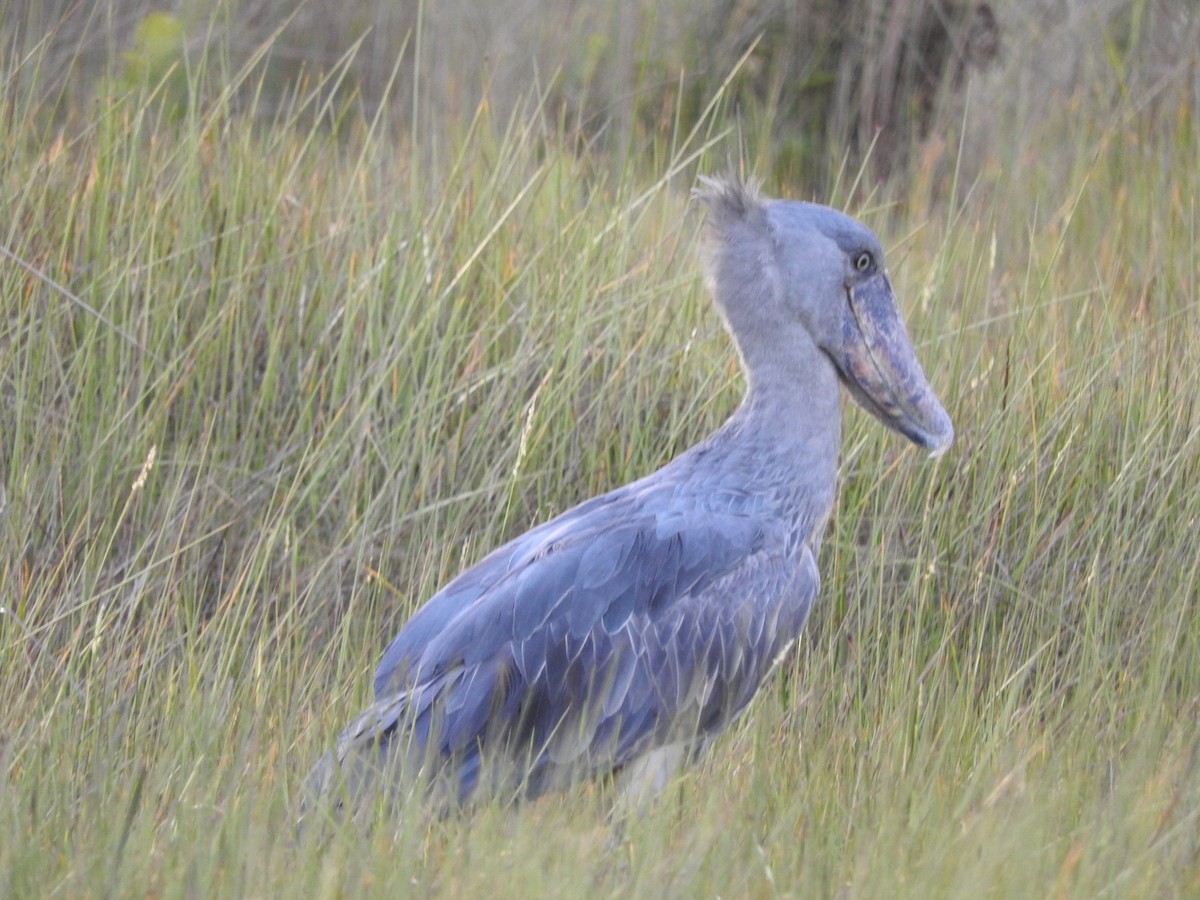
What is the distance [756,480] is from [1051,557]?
907 millimetres

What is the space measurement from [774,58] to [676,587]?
4.87m

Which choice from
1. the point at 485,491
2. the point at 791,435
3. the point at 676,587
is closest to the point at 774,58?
the point at 485,491

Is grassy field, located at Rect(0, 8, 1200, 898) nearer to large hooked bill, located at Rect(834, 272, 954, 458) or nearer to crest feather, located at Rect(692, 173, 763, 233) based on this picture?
large hooked bill, located at Rect(834, 272, 954, 458)

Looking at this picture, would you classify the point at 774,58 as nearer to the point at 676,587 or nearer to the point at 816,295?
the point at 816,295

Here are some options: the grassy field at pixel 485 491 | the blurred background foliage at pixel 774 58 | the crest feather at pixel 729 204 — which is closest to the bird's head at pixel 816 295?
the crest feather at pixel 729 204

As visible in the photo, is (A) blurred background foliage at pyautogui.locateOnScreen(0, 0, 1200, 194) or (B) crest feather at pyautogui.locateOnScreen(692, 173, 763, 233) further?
(A) blurred background foliage at pyautogui.locateOnScreen(0, 0, 1200, 194)

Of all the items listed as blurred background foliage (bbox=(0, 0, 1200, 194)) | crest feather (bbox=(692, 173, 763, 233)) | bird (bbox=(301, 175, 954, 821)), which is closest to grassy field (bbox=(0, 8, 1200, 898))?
bird (bbox=(301, 175, 954, 821))

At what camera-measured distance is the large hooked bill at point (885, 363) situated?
357 cm

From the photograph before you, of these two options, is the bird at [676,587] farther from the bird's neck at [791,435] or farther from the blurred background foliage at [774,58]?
the blurred background foliage at [774,58]

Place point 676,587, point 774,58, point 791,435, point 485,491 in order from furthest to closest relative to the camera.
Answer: point 774,58
point 485,491
point 791,435
point 676,587

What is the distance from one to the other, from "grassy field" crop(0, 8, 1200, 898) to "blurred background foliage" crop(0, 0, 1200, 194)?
1.73 metres

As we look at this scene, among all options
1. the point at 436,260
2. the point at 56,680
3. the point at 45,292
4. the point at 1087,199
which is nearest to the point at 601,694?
the point at 56,680

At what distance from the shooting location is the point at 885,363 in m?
3.59

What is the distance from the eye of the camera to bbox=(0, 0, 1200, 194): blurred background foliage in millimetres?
6668
